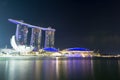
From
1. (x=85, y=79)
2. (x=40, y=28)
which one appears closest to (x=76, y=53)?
(x=40, y=28)

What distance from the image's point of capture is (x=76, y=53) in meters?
164

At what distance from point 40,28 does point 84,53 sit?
3659 cm

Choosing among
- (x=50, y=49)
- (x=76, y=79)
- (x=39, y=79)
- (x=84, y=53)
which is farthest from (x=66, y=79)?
(x=84, y=53)

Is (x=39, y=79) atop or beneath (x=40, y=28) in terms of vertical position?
beneath

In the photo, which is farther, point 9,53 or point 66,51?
point 66,51

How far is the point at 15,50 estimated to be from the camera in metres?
140

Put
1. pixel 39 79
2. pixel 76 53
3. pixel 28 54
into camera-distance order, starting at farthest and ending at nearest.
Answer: pixel 76 53, pixel 28 54, pixel 39 79

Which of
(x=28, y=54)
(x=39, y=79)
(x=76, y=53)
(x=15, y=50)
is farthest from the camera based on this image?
(x=76, y=53)

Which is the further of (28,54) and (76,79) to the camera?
(28,54)

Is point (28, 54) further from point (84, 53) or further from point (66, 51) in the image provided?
point (84, 53)

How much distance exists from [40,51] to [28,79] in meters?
132

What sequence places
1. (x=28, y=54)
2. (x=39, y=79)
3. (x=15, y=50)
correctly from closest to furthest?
(x=39, y=79)
(x=15, y=50)
(x=28, y=54)

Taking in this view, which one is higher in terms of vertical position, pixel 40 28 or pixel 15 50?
pixel 40 28

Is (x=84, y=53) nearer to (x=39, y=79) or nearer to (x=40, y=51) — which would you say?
(x=40, y=51)
